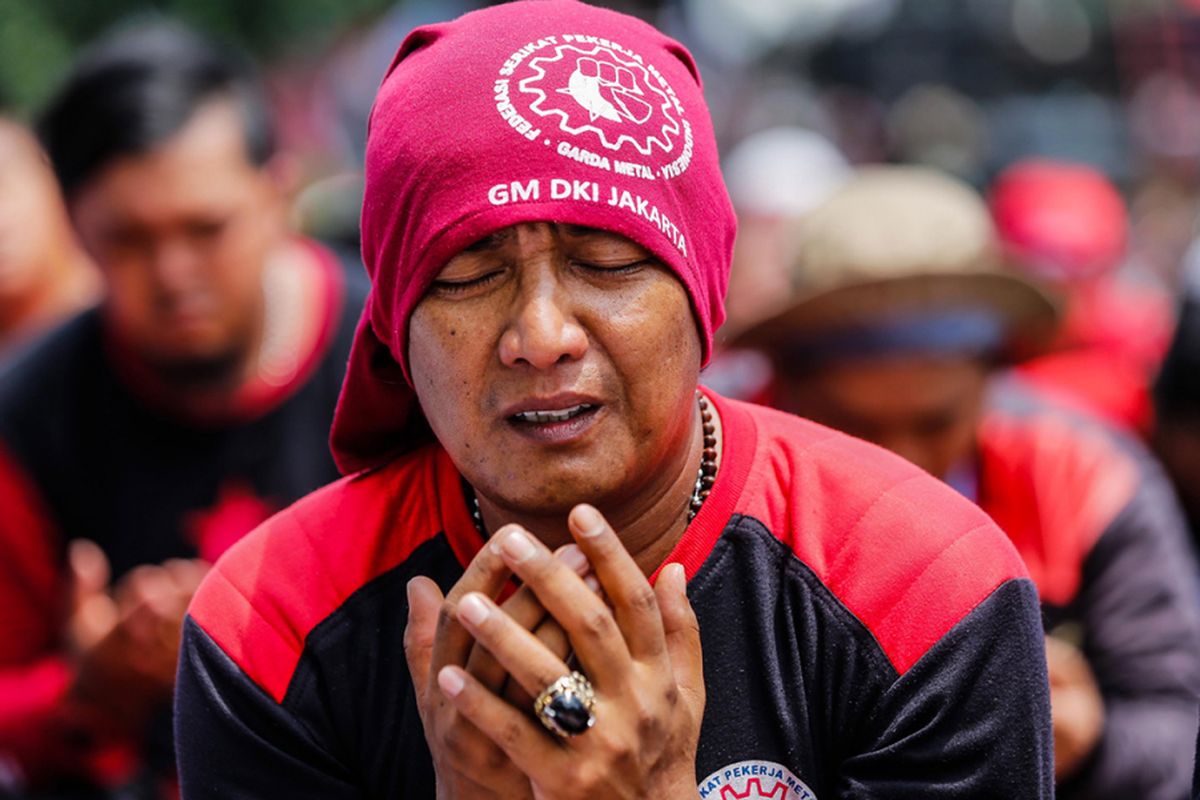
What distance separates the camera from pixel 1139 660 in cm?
327

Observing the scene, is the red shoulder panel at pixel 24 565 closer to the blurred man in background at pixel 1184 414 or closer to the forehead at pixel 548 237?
the forehead at pixel 548 237

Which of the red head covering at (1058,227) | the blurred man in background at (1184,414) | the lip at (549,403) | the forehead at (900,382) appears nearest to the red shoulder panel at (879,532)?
the lip at (549,403)

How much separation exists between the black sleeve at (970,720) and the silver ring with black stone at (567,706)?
1.27 feet

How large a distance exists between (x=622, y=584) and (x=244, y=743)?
59cm

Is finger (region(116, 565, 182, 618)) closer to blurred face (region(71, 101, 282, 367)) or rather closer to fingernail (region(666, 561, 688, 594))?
blurred face (region(71, 101, 282, 367))

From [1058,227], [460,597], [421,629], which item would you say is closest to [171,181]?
[421,629]

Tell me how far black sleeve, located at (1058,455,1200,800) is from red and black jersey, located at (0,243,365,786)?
5.79 ft

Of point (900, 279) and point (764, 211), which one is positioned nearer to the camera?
point (900, 279)

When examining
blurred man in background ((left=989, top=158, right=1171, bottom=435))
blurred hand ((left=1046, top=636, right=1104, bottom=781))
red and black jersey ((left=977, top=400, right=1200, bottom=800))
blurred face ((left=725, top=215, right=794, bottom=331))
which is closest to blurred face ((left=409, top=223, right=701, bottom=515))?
blurred hand ((left=1046, top=636, right=1104, bottom=781))

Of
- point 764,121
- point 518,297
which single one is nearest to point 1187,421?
point 518,297

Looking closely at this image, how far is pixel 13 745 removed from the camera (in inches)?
151

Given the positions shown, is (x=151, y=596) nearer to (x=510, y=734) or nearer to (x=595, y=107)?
(x=510, y=734)

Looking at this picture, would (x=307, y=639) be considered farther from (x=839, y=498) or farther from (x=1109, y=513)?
(x=1109, y=513)

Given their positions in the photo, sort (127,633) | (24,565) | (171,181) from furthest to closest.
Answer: (171,181), (24,565), (127,633)
